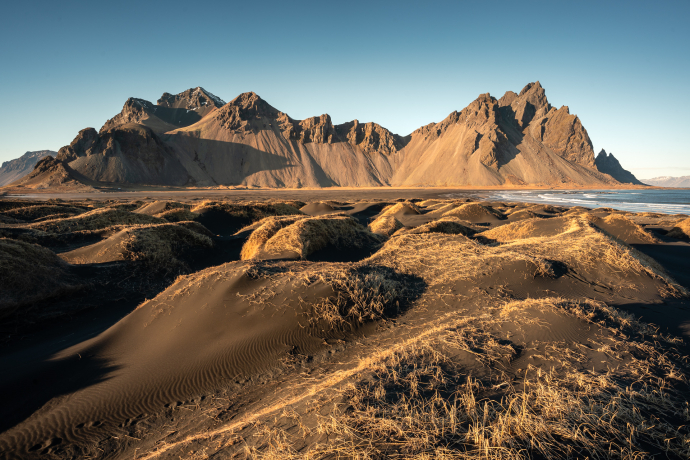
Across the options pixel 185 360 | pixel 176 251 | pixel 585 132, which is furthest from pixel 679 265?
pixel 585 132

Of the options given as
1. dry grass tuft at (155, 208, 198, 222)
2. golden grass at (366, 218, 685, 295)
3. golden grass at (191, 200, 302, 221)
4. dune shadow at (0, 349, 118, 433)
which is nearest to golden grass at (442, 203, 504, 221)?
golden grass at (366, 218, 685, 295)

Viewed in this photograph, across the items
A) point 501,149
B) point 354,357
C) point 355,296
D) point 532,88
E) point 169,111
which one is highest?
point 532,88

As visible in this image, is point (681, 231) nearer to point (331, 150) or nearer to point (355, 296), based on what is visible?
point (355, 296)

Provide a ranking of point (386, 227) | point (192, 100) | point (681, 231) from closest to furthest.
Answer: point (681, 231), point (386, 227), point (192, 100)

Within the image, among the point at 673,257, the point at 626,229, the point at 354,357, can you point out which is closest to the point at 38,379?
the point at 354,357

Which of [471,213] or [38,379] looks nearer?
[38,379]

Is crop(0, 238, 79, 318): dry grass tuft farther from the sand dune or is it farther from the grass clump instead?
the grass clump

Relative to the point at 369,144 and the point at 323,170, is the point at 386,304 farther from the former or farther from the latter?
the point at 369,144
